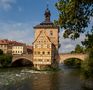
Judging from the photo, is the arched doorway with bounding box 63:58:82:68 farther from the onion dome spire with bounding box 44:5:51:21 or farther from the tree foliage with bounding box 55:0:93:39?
the tree foliage with bounding box 55:0:93:39

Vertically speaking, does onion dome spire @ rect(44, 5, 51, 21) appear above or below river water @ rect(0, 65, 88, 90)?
above

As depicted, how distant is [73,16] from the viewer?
1811 cm

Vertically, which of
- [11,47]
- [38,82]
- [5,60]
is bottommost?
[38,82]

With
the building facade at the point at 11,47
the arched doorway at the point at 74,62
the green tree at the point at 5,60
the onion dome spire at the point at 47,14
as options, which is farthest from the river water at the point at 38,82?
the building facade at the point at 11,47

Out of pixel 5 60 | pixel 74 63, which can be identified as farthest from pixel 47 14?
pixel 74 63

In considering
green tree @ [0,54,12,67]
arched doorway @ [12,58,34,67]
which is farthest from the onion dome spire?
green tree @ [0,54,12,67]

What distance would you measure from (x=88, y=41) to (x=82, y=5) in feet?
9.23

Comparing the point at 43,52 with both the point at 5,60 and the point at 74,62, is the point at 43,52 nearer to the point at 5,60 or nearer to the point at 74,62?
the point at 5,60

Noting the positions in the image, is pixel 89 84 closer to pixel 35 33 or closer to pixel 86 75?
pixel 86 75

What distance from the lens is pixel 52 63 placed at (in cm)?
8700

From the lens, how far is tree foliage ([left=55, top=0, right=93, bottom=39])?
58.3 ft

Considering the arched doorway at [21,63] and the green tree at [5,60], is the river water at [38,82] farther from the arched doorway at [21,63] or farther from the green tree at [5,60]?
the arched doorway at [21,63]

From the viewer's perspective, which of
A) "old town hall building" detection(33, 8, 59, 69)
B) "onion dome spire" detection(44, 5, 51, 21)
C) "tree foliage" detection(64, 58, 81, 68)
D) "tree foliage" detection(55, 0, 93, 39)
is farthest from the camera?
"tree foliage" detection(64, 58, 81, 68)

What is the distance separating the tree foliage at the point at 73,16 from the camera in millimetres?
17766
